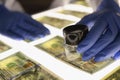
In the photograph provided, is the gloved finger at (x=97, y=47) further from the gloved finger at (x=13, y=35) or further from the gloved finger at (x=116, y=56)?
the gloved finger at (x=13, y=35)

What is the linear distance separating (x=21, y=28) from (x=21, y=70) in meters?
0.23

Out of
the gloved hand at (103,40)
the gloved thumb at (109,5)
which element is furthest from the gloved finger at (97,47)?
the gloved thumb at (109,5)

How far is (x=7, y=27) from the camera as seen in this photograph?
2.91ft

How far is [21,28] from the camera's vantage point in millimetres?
861

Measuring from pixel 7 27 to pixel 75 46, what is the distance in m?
0.32

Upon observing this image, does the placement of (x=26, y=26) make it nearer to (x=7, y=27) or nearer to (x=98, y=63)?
(x=7, y=27)

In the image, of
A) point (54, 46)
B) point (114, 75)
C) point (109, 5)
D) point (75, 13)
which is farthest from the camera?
point (75, 13)

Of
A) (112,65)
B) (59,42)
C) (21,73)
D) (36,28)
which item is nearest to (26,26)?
(36,28)

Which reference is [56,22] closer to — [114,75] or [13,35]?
[13,35]

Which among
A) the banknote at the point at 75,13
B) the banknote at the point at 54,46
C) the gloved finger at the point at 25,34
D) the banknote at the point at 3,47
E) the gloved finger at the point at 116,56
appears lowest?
the banknote at the point at 75,13

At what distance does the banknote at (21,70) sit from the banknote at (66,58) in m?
0.08

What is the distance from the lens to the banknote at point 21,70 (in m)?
0.64

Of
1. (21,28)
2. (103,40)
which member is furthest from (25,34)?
(103,40)

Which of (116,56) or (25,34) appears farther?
(25,34)
